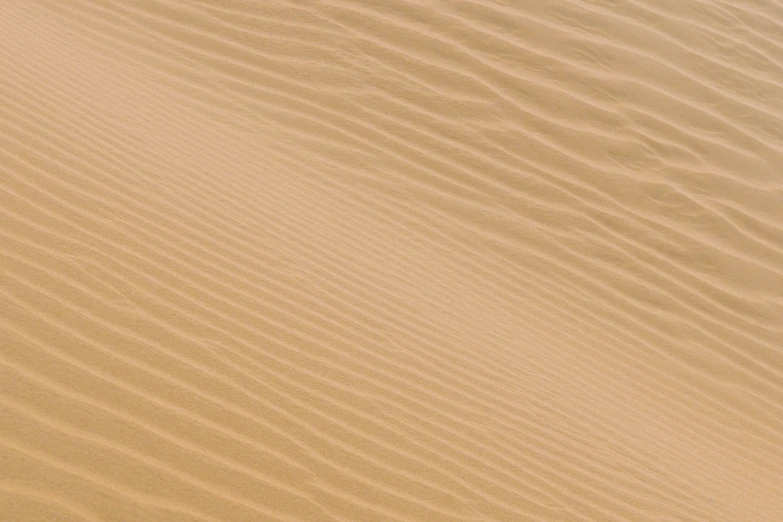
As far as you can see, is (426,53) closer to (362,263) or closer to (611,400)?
(362,263)

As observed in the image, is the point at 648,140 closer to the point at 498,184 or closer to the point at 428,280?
the point at 498,184

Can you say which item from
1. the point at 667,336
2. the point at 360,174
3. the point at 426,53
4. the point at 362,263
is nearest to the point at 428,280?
the point at 362,263

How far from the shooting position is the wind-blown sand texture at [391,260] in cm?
309

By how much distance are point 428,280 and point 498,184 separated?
1130 mm

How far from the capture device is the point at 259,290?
152 inches

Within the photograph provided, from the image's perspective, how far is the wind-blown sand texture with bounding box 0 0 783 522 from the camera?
3094mm

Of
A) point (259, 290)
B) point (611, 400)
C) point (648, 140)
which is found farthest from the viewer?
point (648, 140)

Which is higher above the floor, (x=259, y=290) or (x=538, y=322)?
(x=538, y=322)

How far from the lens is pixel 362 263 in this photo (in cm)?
445

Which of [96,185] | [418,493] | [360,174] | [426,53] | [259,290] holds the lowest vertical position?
[418,493]

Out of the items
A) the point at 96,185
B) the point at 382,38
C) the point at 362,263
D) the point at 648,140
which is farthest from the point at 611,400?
the point at 382,38

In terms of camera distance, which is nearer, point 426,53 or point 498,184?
point 498,184

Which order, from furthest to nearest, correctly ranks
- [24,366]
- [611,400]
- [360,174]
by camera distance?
[360,174]
[611,400]
[24,366]

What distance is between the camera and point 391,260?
4605 mm
